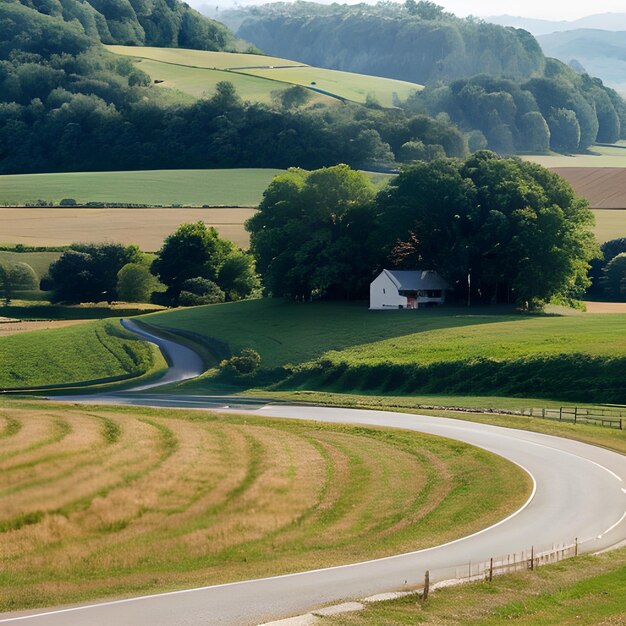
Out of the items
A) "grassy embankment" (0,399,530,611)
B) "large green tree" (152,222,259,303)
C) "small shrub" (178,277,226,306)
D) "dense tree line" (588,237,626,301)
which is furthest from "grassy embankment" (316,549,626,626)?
"large green tree" (152,222,259,303)

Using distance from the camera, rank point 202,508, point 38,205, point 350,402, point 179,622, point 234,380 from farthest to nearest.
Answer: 1. point 38,205
2. point 234,380
3. point 350,402
4. point 202,508
5. point 179,622

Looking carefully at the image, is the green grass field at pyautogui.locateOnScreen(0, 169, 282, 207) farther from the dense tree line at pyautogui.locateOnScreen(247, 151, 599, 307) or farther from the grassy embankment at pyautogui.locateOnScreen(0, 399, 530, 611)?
the grassy embankment at pyautogui.locateOnScreen(0, 399, 530, 611)

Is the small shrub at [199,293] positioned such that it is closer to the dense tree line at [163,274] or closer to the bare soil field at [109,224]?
the dense tree line at [163,274]

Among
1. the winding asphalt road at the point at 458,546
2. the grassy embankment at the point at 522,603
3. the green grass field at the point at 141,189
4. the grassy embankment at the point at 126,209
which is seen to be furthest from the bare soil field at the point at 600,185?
the grassy embankment at the point at 522,603

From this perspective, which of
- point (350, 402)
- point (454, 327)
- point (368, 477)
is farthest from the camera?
point (454, 327)

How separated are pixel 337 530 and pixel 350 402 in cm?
3577

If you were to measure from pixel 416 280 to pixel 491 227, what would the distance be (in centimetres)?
858

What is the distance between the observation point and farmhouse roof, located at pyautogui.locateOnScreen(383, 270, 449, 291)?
10662 cm

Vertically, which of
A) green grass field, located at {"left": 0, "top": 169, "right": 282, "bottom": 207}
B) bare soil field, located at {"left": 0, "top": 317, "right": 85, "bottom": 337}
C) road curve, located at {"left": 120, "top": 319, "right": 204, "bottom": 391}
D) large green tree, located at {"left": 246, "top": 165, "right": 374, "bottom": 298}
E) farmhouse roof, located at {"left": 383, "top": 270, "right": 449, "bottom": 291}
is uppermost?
green grass field, located at {"left": 0, "top": 169, "right": 282, "bottom": 207}

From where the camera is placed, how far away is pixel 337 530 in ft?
116

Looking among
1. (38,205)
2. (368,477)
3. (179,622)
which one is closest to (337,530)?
(368,477)

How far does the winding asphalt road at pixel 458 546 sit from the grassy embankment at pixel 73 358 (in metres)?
34.8

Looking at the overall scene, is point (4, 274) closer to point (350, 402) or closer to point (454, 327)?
point (454, 327)

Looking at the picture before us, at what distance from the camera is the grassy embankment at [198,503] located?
3052 cm
